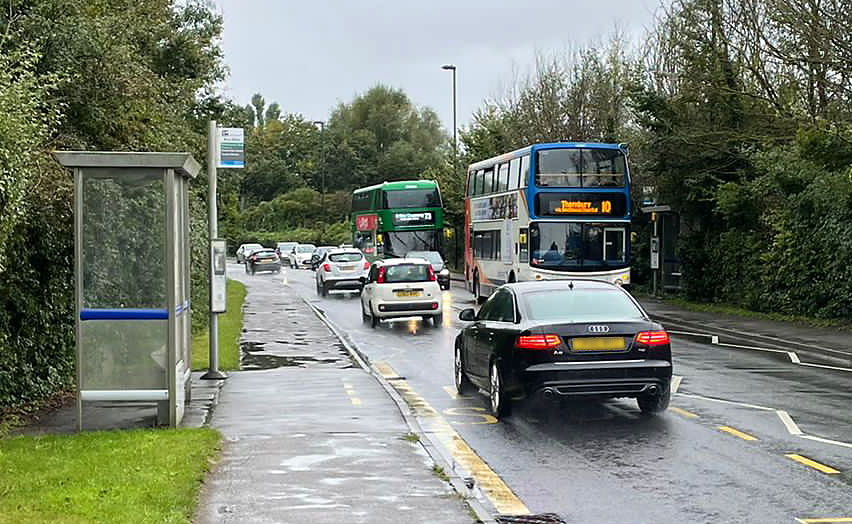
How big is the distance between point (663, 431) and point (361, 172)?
92988 millimetres

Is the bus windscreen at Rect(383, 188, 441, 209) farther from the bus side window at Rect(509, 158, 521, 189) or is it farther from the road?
the road

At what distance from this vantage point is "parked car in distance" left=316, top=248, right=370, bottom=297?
137ft

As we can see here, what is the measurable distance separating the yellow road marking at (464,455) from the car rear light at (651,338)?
2250 millimetres

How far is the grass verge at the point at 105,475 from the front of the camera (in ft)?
25.2

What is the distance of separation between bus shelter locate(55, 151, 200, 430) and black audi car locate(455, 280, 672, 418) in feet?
11.7

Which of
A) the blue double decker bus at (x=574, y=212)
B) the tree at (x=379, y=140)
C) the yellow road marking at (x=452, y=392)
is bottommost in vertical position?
the yellow road marking at (x=452, y=392)

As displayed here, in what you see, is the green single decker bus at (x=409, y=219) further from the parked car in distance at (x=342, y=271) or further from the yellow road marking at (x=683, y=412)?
the yellow road marking at (x=683, y=412)

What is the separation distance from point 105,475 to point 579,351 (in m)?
5.24

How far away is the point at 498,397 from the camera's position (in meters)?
12.7

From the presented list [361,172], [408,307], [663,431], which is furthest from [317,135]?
[663,431]

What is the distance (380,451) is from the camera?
10.4 metres

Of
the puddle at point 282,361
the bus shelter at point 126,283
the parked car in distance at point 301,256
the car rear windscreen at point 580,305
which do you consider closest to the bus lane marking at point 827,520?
the car rear windscreen at point 580,305

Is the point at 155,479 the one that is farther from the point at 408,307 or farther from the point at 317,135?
the point at 317,135

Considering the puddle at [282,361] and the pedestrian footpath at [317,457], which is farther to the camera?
the puddle at [282,361]
